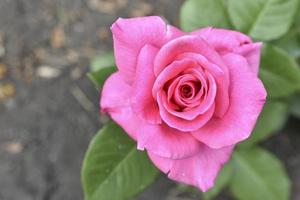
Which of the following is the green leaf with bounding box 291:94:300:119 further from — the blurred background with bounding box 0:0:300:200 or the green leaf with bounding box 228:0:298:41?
the green leaf with bounding box 228:0:298:41

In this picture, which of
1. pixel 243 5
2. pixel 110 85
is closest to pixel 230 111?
pixel 110 85

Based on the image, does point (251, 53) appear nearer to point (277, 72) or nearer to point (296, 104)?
point (277, 72)

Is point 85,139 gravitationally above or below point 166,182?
above

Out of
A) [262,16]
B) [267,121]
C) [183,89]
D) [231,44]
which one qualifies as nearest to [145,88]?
[183,89]

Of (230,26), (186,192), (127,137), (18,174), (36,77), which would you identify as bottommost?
(186,192)

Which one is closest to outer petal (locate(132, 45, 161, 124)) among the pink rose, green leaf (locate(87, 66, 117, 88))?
the pink rose

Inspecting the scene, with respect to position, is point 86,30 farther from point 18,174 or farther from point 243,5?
point 243,5

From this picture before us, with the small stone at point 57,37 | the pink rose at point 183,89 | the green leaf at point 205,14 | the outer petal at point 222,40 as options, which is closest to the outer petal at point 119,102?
the pink rose at point 183,89
